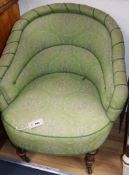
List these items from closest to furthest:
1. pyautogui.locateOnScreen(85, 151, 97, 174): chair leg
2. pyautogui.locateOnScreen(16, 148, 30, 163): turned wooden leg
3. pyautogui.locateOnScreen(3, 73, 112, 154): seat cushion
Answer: pyautogui.locateOnScreen(3, 73, 112, 154): seat cushion < pyautogui.locateOnScreen(85, 151, 97, 174): chair leg < pyautogui.locateOnScreen(16, 148, 30, 163): turned wooden leg

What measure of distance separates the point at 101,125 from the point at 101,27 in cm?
60

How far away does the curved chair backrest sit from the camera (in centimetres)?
147

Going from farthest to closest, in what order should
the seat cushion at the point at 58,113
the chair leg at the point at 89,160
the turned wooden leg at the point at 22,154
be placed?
the turned wooden leg at the point at 22,154 → the chair leg at the point at 89,160 → the seat cushion at the point at 58,113

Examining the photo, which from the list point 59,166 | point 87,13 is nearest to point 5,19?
point 87,13

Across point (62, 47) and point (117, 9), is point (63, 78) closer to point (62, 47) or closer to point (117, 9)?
point (62, 47)

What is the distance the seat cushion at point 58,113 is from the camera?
1.33 meters

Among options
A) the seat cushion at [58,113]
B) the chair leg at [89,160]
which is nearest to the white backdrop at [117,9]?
the seat cushion at [58,113]

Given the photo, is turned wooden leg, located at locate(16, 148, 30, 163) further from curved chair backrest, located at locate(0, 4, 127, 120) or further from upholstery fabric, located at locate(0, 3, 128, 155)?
curved chair backrest, located at locate(0, 4, 127, 120)

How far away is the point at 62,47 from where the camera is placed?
1.69 m

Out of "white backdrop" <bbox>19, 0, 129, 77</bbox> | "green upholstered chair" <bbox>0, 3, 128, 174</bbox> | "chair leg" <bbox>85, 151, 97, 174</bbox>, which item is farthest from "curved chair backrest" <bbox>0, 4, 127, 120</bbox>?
"chair leg" <bbox>85, 151, 97, 174</bbox>

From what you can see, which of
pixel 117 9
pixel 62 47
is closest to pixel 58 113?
pixel 62 47

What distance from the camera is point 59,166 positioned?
1.64 metres

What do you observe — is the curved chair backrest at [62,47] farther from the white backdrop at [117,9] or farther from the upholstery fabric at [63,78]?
the white backdrop at [117,9]

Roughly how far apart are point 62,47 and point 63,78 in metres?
0.21
